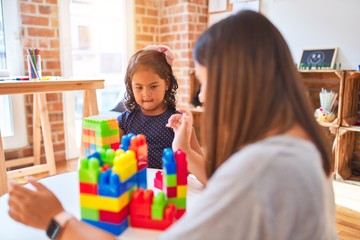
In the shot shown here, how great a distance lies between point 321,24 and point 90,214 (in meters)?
2.71

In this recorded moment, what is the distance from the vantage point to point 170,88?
167 centimetres

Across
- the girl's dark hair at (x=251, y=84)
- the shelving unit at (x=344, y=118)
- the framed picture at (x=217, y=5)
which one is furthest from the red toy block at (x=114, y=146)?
the framed picture at (x=217, y=5)

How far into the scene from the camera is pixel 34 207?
0.70 metres

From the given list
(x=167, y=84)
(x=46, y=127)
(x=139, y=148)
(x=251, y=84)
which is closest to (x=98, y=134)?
(x=139, y=148)

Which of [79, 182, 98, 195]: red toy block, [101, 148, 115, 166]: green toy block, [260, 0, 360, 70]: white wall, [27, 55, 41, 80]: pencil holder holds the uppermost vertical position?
[260, 0, 360, 70]: white wall

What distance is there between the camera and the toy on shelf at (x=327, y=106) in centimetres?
267

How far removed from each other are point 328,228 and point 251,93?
0.27 m

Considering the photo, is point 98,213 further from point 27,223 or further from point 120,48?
point 120,48

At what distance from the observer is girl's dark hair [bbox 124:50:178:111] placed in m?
1.52

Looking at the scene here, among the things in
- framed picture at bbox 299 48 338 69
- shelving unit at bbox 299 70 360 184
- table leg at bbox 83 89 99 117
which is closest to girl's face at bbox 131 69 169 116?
table leg at bbox 83 89 99 117

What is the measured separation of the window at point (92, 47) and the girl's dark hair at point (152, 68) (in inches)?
50.8

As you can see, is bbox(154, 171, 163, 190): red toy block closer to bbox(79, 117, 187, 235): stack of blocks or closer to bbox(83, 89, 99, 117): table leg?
bbox(79, 117, 187, 235): stack of blocks

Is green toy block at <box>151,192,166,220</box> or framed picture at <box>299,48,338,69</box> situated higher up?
framed picture at <box>299,48,338,69</box>

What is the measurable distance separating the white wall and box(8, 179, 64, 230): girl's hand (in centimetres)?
250
